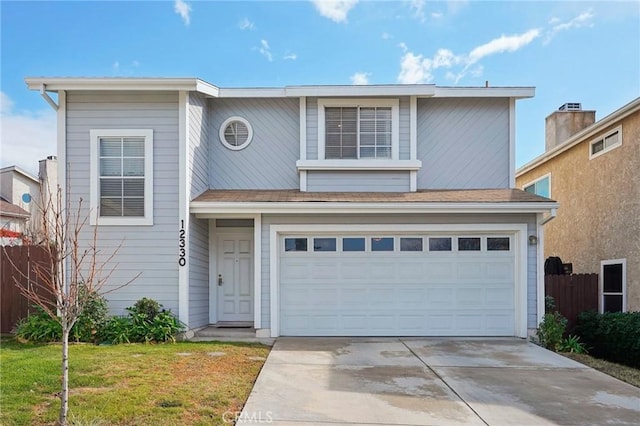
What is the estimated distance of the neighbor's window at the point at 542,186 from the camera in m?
14.3

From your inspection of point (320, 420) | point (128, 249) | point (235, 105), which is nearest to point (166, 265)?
point (128, 249)

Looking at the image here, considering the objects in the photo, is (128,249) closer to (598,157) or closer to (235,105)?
(235,105)

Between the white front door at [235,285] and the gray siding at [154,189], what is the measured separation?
61.5 inches

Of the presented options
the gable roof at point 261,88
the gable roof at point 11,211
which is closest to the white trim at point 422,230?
the gable roof at point 261,88

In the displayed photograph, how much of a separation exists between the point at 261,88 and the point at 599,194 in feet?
28.4

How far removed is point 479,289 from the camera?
9.54m

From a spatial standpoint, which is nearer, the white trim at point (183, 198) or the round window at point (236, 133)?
the white trim at point (183, 198)

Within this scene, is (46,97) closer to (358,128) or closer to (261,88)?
(261,88)

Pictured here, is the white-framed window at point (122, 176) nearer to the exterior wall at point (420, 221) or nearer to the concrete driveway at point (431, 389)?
the exterior wall at point (420, 221)

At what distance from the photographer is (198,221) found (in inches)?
378

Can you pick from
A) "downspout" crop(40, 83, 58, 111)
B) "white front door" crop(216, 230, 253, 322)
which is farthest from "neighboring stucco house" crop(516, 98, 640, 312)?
"downspout" crop(40, 83, 58, 111)

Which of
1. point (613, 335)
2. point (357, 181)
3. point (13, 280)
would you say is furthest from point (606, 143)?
point (13, 280)

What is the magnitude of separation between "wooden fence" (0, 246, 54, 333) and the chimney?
46.2 ft

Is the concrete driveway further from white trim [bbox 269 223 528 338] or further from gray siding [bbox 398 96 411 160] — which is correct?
gray siding [bbox 398 96 411 160]
